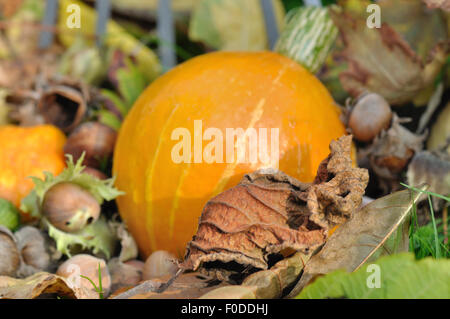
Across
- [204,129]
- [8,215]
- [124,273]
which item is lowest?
[124,273]

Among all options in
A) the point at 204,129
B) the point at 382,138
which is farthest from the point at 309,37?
the point at 204,129

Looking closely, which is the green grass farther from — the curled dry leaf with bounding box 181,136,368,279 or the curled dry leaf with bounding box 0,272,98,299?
the curled dry leaf with bounding box 0,272,98,299

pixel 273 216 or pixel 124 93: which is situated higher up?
pixel 124 93

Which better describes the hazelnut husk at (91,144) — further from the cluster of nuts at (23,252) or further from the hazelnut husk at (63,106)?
the cluster of nuts at (23,252)

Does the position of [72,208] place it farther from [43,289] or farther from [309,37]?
[309,37]
